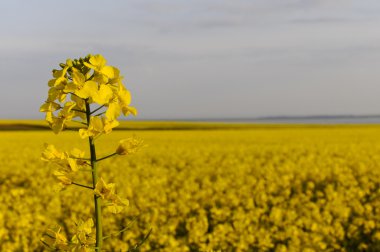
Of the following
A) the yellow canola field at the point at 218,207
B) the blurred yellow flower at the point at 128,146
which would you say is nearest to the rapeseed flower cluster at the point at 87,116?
the blurred yellow flower at the point at 128,146

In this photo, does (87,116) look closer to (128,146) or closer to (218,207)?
(128,146)

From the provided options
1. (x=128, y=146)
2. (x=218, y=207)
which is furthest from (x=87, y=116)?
(x=218, y=207)

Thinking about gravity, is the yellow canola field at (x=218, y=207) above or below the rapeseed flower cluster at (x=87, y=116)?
below

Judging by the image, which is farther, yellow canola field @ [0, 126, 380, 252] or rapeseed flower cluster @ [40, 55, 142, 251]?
yellow canola field @ [0, 126, 380, 252]

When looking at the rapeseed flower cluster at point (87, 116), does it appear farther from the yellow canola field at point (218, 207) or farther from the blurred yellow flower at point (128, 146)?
the yellow canola field at point (218, 207)

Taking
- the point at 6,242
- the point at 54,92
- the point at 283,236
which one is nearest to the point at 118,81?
the point at 54,92

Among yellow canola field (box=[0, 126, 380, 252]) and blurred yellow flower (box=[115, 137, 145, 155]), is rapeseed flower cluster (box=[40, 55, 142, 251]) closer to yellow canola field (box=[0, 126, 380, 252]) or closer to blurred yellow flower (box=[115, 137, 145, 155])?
blurred yellow flower (box=[115, 137, 145, 155])

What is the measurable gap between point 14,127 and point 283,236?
48.3 meters

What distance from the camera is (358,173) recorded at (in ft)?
43.8

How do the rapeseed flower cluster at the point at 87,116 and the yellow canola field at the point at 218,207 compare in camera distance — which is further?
the yellow canola field at the point at 218,207

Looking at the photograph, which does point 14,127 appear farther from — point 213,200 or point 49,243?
point 49,243

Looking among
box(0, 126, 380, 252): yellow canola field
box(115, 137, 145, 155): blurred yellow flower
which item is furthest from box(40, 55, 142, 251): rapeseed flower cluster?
box(0, 126, 380, 252): yellow canola field

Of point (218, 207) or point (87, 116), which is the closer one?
point (87, 116)

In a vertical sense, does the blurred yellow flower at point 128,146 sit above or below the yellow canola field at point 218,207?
above
